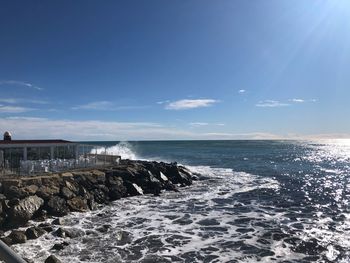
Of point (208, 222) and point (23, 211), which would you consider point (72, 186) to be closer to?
point (23, 211)

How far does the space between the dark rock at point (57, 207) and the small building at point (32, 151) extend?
26.3 feet

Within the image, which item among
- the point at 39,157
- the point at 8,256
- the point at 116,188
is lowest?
the point at 116,188

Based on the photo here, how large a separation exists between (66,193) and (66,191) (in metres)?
0.24

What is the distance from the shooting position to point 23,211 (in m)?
19.3

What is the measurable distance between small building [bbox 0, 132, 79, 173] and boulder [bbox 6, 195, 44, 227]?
8.54 meters

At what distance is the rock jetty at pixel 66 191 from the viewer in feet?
62.0

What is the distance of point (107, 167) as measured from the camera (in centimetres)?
3272

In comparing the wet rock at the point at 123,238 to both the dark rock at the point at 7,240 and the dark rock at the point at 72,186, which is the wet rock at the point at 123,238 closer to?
the dark rock at the point at 7,240

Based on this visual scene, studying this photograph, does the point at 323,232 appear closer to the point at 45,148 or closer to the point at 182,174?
the point at 182,174

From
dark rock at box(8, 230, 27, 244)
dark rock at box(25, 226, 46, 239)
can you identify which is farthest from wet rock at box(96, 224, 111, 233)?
dark rock at box(8, 230, 27, 244)

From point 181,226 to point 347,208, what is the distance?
1233 centimetres

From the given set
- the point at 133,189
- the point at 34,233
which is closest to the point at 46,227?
the point at 34,233

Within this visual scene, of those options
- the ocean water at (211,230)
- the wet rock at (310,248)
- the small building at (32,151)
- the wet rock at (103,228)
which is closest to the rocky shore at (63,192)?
the ocean water at (211,230)

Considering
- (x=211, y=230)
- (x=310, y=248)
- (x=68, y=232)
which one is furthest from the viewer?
(x=211, y=230)
